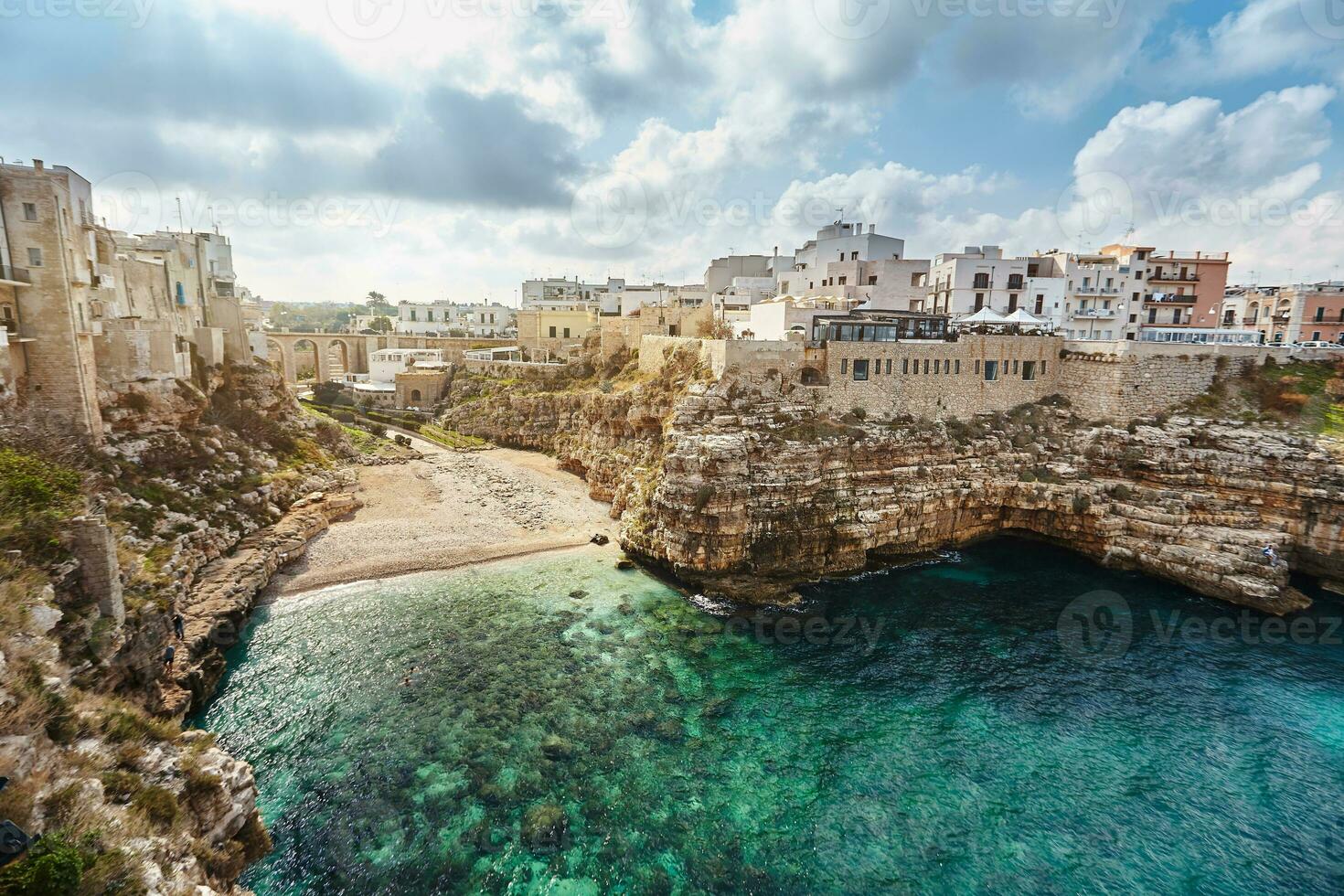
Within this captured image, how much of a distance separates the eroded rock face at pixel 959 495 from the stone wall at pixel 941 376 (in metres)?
1.37

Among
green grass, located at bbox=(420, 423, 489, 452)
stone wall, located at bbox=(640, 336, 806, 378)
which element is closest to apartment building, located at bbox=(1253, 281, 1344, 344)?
stone wall, located at bbox=(640, 336, 806, 378)

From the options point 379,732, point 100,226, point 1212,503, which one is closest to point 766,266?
point 1212,503

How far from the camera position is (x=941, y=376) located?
3903cm

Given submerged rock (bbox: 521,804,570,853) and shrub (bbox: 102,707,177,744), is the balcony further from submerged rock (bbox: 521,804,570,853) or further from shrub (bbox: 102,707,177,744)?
submerged rock (bbox: 521,804,570,853)

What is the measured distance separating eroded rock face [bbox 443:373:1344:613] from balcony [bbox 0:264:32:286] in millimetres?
29617

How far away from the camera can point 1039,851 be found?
54.1 ft

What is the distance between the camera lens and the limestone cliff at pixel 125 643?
11398 mm

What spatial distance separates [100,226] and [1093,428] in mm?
60869

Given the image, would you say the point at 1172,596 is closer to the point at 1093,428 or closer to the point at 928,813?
the point at 1093,428

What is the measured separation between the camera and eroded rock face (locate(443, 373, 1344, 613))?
31.1 meters

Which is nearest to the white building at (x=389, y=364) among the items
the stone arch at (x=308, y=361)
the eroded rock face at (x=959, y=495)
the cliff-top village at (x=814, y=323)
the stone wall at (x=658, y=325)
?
the cliff-top village at (x=814, y=323)

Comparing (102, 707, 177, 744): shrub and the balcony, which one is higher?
the balcony

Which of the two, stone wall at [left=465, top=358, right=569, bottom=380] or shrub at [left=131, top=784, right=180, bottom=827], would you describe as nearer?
shrub at [left=131, top=784, right=180, bottom=827]

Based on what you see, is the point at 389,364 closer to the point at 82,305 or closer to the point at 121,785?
the point at 82,305
